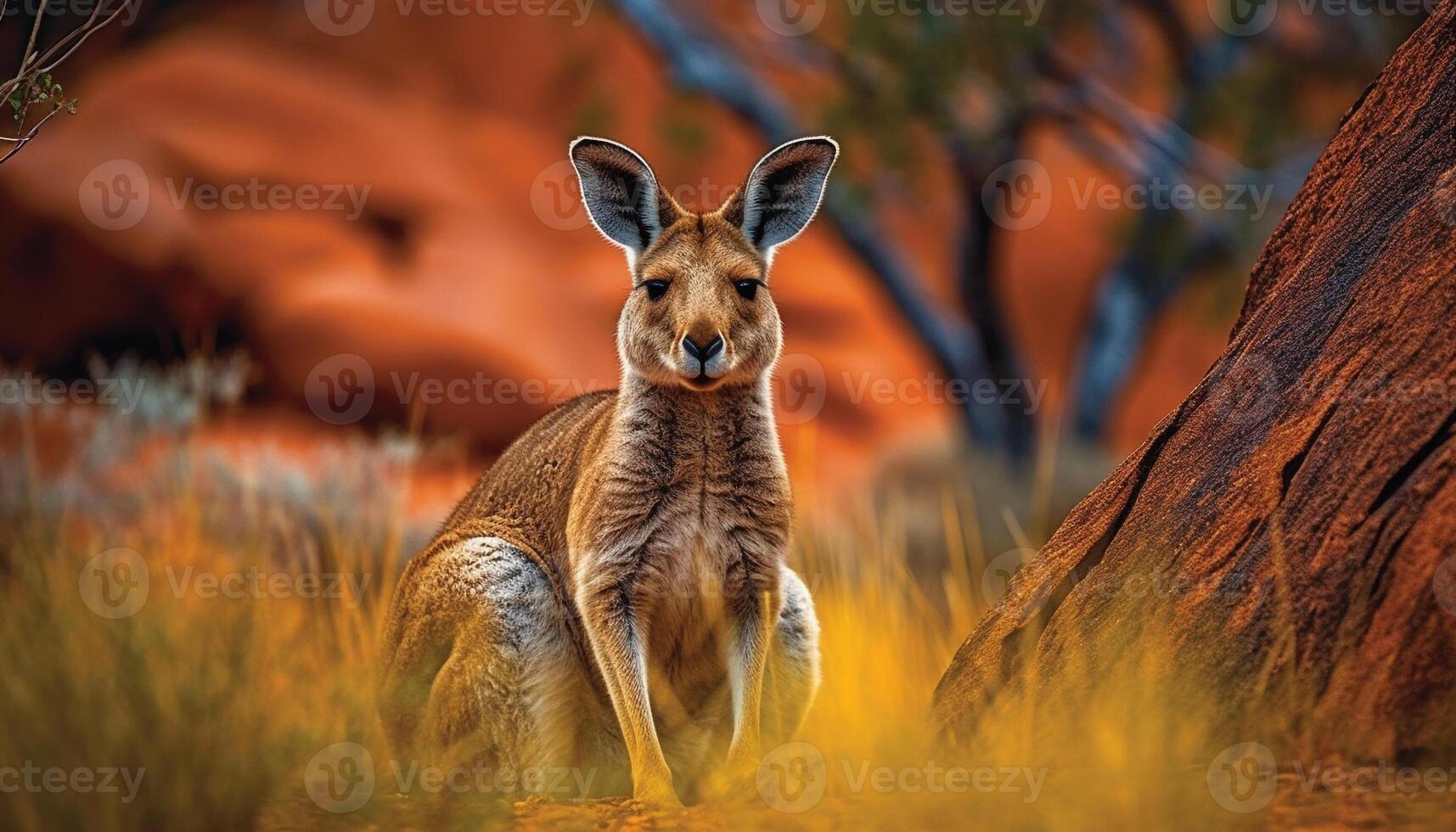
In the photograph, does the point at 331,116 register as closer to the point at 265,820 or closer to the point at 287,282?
the point at 287,282

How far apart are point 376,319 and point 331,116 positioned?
4.00 meters

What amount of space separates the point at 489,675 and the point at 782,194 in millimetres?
2042

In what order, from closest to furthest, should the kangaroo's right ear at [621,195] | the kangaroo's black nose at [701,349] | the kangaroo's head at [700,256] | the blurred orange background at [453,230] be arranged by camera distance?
the kangaroo's black nose at [701,349]
the kangaroo's head at [700,256]
the kangaroo's right ear at [621,195]
the blurred orange background at [453,230]

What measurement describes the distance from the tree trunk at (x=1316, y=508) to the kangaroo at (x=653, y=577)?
0.78 m

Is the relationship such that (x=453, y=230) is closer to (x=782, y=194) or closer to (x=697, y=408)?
(x=782, y=194)

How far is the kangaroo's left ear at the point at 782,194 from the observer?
200 inches

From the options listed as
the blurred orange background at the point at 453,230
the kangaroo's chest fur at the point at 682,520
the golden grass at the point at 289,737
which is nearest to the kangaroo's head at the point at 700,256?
the kangaroo's chest fur at the point at 682,520

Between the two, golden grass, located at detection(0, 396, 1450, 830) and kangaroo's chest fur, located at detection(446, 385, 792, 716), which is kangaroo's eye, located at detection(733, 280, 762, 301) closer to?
kangaroo's chest fur, located at detection(446, 385, 792, 716)

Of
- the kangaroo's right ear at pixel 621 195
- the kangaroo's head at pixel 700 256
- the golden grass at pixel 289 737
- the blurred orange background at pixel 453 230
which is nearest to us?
the golden grass at pixel 289 737

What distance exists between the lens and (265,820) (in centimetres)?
354

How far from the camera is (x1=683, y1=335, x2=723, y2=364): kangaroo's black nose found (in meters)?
4.64

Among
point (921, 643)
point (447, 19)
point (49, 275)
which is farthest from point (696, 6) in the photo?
point (921, 643)

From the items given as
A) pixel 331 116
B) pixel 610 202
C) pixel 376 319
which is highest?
pixel 331 116

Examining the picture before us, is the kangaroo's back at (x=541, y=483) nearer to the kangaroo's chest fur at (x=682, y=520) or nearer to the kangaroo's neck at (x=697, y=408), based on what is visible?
the kangaroo's chest fur at (x=682, y=520)
